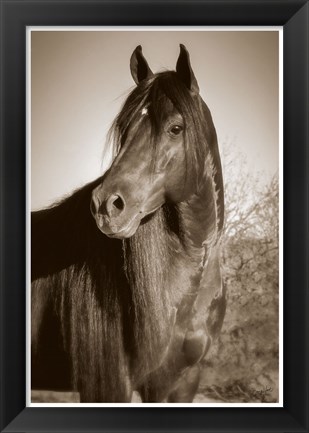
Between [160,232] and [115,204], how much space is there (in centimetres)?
10

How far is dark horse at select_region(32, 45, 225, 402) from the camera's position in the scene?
94 centimetres

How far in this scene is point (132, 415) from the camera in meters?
0.92

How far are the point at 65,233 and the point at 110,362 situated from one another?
267 millimetres

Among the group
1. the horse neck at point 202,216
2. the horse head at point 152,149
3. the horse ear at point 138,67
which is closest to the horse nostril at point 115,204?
the horse head at point 152,149

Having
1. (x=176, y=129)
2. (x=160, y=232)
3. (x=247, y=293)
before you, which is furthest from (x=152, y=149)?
(x=247, y=293)

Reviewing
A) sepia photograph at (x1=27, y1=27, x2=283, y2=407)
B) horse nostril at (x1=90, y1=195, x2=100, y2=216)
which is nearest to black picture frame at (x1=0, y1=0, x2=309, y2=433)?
sepia photograph at (x1=27, y1=27, x2=283, y2=407)

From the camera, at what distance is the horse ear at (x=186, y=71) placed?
3.06 ft
